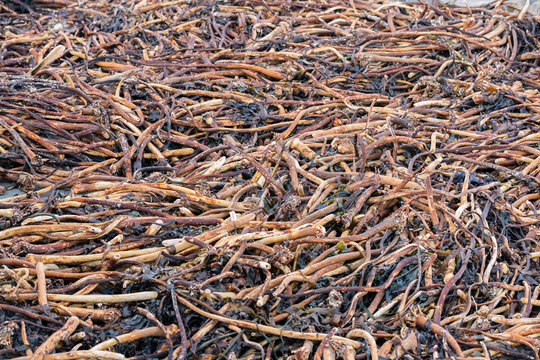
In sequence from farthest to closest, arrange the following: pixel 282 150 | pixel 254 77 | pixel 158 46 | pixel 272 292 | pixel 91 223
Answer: pixel 158 46 < pixel 254 77 < pixel 282 150 < pixel 91 223 < pixel 272 292

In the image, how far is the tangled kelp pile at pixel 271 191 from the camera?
203cm

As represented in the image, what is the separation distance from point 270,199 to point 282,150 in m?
0.26

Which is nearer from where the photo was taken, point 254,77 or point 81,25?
point 254,77

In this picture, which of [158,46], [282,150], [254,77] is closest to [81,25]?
[158,46]

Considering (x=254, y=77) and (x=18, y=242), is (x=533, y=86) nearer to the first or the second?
(x=254, y=77)

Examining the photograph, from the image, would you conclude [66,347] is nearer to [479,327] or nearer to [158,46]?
[479,327]

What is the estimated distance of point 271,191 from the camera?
2.61 metres

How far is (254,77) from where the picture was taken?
11.5ft

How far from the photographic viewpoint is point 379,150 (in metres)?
2.86

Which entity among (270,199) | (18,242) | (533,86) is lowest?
(533,86)

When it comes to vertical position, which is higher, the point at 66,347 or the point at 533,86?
the point at 66,347

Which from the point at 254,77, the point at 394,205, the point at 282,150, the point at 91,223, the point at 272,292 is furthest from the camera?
the point at 254,77

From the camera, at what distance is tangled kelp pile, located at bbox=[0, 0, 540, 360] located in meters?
2.03

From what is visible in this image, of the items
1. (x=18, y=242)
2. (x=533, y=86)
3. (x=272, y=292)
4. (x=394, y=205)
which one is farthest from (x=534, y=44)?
(x=18, y=242)
